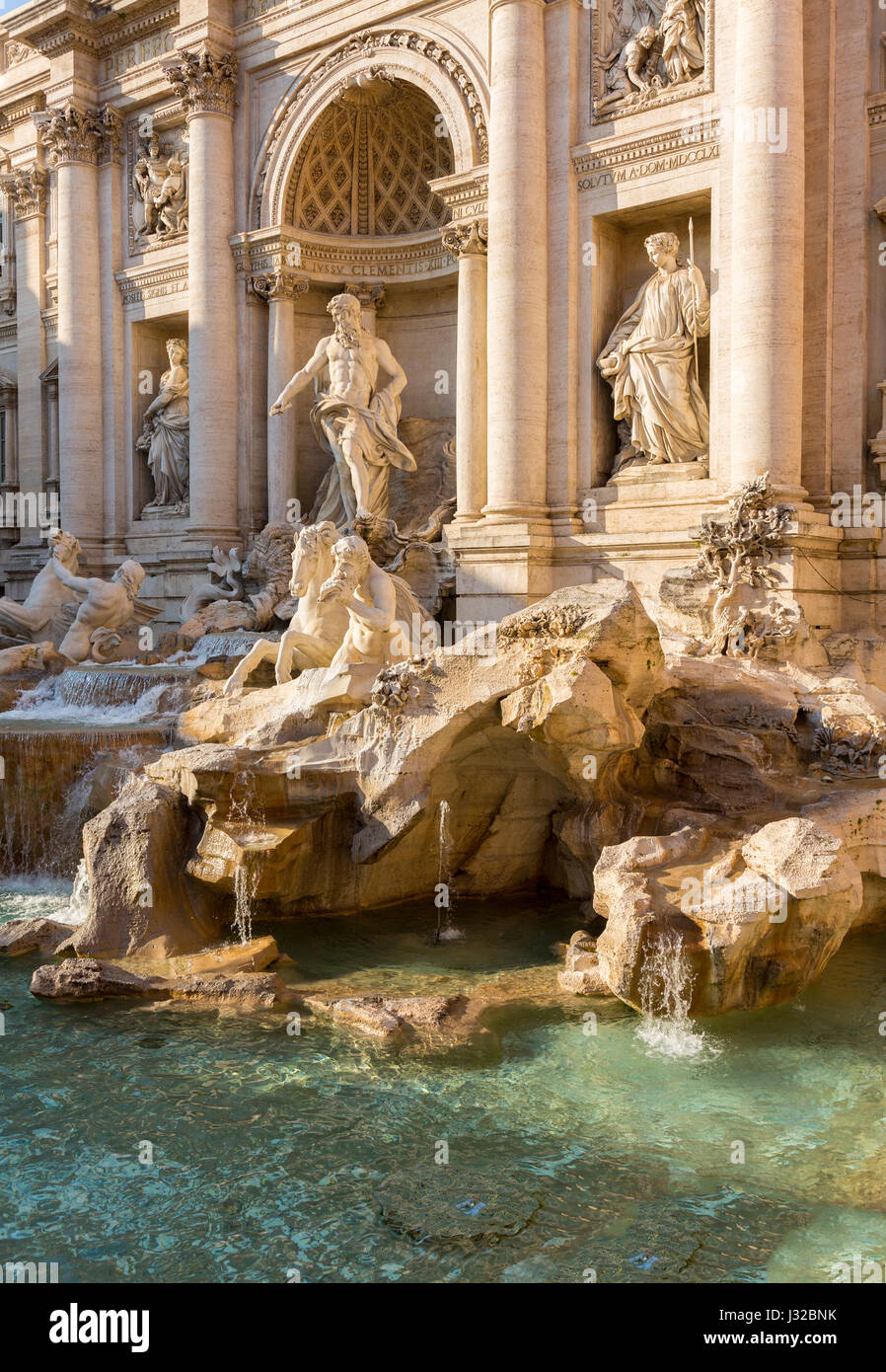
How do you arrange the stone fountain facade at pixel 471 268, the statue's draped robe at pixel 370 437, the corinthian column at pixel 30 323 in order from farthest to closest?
the corinthian column at pixel 30 323, the statue's draped robe at pixel 370 437, the stone fountain facade at pixel 471 268

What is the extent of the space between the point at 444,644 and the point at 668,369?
3.69 m

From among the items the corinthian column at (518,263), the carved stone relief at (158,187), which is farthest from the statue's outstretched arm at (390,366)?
the carved stone relief at (158,187)

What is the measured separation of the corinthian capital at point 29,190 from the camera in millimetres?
19141

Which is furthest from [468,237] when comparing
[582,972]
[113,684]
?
[582,972]

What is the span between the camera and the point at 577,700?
698 cm

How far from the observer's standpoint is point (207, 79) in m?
15.7

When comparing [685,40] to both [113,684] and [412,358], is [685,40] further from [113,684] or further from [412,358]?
[113,684]

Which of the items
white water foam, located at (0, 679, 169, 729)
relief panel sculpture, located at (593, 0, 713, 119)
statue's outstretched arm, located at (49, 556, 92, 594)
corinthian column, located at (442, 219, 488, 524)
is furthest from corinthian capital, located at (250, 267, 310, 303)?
white water foam, located at (0, 679, 169, 729)

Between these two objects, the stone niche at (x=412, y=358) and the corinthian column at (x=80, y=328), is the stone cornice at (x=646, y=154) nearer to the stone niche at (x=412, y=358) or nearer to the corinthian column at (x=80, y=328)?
the stone niche at (x=412, y=358)

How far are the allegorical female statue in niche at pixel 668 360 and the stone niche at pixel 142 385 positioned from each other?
8606 millimetres

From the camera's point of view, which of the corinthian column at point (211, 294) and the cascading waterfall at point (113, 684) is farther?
the corinthian column at point (211, 294)

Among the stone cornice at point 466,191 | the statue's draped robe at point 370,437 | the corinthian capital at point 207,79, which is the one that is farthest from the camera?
the corinthian capital at point 207,79

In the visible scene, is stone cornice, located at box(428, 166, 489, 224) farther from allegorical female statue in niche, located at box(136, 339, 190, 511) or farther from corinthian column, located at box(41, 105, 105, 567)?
corinthian column, located at box(41, 105, 105, 567)
